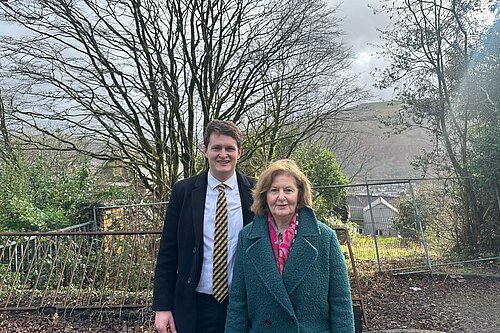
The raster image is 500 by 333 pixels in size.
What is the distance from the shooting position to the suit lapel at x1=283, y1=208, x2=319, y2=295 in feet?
5.39

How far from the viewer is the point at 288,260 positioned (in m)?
1.68

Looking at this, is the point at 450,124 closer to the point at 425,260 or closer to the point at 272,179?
the point at 425,260

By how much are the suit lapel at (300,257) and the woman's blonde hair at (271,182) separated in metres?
0.14

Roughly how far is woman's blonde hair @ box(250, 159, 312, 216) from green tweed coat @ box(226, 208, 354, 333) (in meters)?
0.11

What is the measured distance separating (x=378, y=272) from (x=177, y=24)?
5.73 meters

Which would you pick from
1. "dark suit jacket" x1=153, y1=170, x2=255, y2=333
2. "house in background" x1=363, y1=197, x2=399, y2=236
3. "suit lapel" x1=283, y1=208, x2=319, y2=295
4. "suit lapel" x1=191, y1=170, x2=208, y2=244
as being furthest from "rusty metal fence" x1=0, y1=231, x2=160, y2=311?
"house in background" x1=363, y1=197, x2=399, y2=236

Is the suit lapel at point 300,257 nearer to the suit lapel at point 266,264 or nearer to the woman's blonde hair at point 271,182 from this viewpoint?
the suit lapel at point 266,264

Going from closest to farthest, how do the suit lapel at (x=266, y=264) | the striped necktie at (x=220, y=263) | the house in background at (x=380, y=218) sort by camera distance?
1. the suit lapel at (x=266, y=264)
2. the striped necktie at (x=220, y=263)
3. the house in background at (x=380, y=218)

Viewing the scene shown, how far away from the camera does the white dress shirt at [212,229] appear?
195 centimetres

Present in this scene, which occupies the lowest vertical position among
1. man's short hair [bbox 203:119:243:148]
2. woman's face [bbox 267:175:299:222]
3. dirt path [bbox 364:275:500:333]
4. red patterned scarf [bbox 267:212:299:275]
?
dirt path [bbox 364:275:500:333]

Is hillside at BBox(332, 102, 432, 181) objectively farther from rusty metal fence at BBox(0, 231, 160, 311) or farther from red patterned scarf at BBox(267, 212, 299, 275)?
red patterned scarf at BBox(267, 212, 299, 275)

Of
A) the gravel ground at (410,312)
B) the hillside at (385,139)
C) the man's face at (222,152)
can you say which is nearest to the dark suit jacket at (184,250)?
the man's face at (222,152)

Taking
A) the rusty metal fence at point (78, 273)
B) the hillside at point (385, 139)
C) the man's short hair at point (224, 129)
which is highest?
the hillside at point (385, 139)

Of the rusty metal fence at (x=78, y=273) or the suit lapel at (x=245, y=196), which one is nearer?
the suit lapel at (x=245, y=196)
